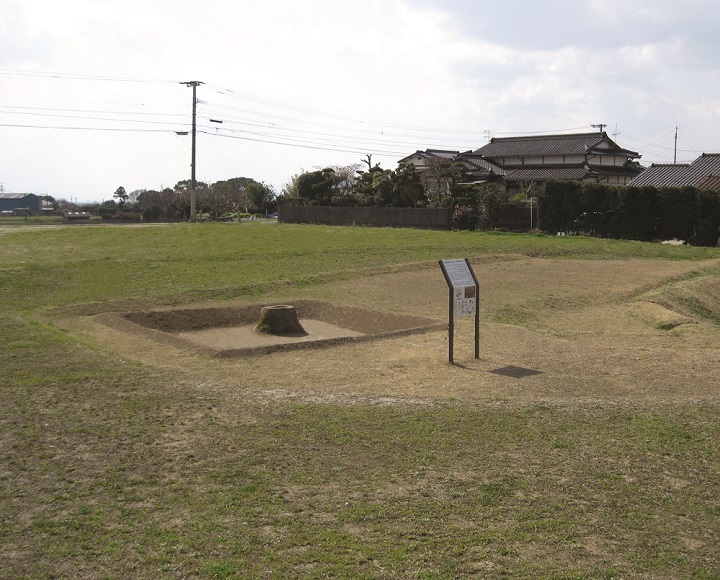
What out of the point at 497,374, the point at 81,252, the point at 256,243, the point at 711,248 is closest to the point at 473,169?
the point at 711,248

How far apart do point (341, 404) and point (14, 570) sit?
4.15 meters

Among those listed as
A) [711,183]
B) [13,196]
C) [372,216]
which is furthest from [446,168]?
[13,196]

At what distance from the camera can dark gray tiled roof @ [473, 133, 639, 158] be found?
5056 cm

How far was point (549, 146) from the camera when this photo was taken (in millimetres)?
52094

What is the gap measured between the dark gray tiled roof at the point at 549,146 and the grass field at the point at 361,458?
126ft

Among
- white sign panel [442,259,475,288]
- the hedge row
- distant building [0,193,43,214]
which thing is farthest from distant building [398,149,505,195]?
distant building [0,193,43,214]

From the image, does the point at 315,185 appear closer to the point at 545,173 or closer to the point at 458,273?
the point at 545,173

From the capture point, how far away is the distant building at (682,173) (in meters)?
41.0

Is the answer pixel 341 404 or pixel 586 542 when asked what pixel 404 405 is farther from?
pixel 586 542

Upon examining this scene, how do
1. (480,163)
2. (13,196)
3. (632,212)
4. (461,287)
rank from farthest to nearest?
1. (13,196)
2. (480,163)
3. (632,212)
4. (461,287)

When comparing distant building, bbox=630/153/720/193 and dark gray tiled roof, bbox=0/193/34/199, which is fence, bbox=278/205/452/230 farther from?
dark gray tiled roof, bbox=0/193/34/199

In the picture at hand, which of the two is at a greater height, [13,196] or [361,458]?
[13,196]

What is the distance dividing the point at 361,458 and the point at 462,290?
4.99 m

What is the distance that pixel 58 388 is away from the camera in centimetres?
870
